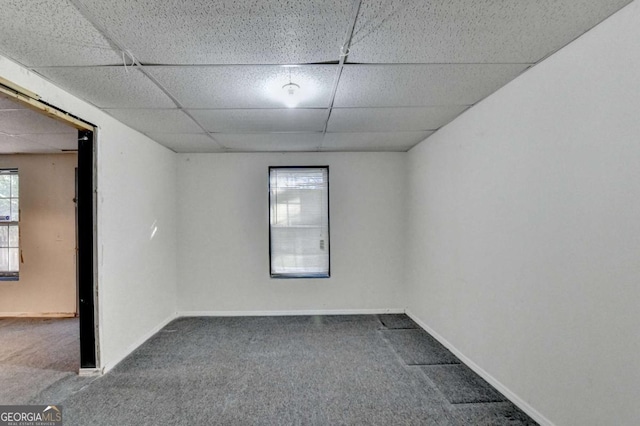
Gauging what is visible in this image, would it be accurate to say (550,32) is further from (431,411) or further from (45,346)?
(45,346)

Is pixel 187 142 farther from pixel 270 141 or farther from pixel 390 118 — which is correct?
pixel 390 118

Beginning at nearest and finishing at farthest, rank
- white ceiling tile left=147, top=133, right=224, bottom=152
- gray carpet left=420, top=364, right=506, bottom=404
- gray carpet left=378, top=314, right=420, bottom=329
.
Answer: gray carpet left=420, top=364, right=506, bottom=404 < white ceiling tile left=147, top=133, right=224, bottom=152 < gray carpet left=378, top=314, right=420, bottom=329

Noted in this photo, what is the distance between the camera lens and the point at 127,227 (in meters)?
3.21

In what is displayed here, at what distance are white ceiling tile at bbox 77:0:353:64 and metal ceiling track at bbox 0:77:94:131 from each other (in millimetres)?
827

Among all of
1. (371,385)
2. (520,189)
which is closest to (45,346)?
(371,385)

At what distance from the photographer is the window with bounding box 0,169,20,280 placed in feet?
15.1

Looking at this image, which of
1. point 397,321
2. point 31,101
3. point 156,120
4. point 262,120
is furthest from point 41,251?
point 397,321

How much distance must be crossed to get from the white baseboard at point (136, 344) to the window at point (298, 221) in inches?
59.4

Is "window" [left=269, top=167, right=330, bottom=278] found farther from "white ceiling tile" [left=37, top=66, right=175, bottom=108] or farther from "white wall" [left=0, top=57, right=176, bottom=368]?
"white ceiling tile" [left=37, top=66, right=175, bottom=108]

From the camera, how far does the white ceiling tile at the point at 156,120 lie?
281cm

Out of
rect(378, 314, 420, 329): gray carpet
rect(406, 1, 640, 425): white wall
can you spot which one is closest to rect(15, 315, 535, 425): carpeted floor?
rect(378, 314, 420, 329): gray carpet

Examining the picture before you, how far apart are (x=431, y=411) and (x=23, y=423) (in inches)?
114

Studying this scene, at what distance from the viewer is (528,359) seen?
2141 millimetres

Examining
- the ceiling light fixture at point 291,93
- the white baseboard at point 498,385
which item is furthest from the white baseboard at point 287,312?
the ceiling light fixture at point 291,93
